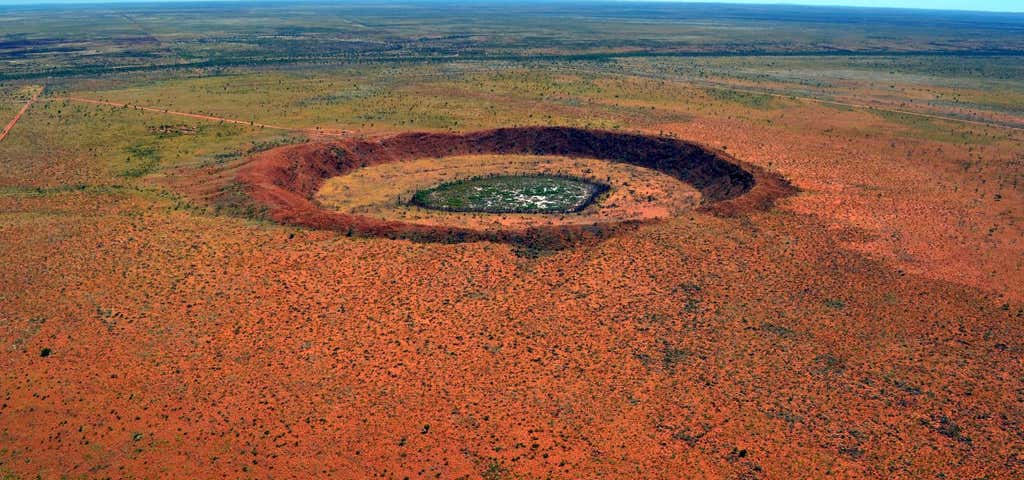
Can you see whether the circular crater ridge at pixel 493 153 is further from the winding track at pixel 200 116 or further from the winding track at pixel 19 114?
the winding track at pixel 19 114

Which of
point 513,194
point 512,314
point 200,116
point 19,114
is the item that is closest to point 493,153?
point 513,194

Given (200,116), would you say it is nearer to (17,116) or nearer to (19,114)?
(17,116)

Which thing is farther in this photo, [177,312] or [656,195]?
[656,195]

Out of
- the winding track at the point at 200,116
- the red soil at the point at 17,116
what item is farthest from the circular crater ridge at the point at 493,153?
the red soil at the point at 17,116

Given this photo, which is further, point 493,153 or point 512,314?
point 493,153

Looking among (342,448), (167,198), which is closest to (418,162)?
(167,198)

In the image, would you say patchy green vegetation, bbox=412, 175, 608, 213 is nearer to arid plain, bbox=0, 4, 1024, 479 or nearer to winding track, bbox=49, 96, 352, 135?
arid plain, bbox=0, 4, 1024, 479

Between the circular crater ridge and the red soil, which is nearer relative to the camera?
the circular crater ridge

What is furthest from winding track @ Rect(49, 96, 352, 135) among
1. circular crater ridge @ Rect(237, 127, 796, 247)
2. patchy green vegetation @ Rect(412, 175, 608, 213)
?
patchy green vegetation @ Rect(412, 175, 608, 213)

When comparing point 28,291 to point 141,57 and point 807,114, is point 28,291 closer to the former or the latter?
point 807,114
